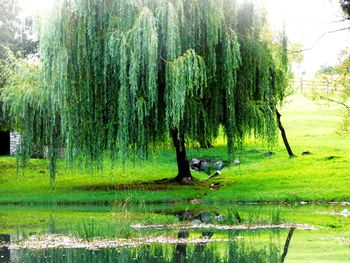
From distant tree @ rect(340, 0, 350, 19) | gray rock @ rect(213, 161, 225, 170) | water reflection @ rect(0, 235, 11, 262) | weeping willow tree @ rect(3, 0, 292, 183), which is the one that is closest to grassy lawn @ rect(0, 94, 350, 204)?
gray rock @ rect(213, 161, 225, 170)

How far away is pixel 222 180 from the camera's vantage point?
A: 98.9 feet

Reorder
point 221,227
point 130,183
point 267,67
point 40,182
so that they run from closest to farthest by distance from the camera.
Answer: point 221,227 < point 267,67 < point 130,183 < point 40,182

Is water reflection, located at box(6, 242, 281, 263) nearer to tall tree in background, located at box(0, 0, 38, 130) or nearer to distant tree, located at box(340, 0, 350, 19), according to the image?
distant tree, located at box(340, 0, 350, 19)

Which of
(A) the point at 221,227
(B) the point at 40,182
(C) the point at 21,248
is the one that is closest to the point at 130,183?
(B) the point at 40,182

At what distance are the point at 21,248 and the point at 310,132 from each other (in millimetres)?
34758

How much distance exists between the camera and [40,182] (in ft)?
105

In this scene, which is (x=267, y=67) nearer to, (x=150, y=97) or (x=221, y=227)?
(x=150, y=97)

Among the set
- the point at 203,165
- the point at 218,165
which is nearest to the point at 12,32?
the point at 203,165

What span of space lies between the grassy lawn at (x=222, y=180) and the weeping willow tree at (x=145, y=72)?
181 centimetres

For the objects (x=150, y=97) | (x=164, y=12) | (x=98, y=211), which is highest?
(x=164, y=12)

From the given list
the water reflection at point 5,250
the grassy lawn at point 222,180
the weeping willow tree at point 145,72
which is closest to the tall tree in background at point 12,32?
the grassy lawn at point 222,180

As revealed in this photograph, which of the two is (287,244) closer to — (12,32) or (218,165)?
(218,165)

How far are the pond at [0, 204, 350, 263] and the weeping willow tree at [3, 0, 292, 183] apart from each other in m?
Answer: 3.42

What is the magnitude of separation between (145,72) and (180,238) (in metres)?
Result: 7.93
